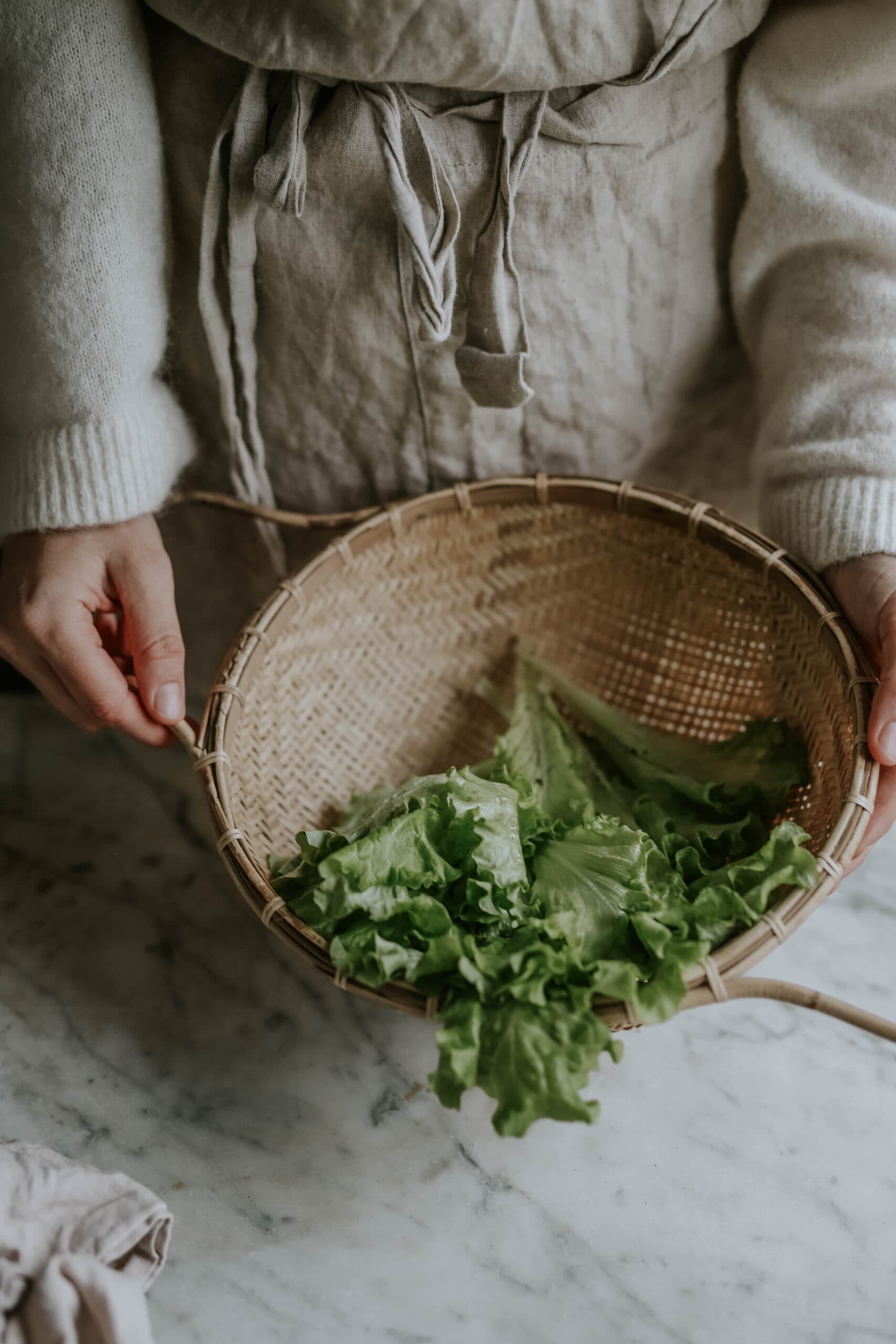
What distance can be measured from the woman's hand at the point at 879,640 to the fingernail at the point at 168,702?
0.65 meters

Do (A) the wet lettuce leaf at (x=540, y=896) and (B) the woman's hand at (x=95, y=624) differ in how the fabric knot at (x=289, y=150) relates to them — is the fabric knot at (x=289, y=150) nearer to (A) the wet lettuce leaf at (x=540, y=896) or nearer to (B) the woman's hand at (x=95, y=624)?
(B) the woman's hand at (x=95, y=624)

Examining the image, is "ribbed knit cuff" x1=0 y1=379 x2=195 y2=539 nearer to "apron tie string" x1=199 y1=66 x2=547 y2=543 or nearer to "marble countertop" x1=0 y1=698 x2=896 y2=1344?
"apron tie string" x1=199 y1=66 x2=547 y2=543

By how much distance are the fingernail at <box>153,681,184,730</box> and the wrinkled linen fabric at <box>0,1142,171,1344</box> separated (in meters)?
0.41

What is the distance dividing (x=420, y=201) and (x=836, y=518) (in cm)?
51

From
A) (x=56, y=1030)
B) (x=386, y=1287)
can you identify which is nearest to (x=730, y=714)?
(x=386, y=1287)

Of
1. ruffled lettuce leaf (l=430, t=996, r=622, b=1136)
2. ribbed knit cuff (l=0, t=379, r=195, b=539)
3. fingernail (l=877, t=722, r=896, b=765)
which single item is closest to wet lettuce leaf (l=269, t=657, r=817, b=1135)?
ruffled lettuce leaf (l=430, t=996, r=622, b=1136)

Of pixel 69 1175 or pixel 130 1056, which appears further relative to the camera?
pixel 130 1056

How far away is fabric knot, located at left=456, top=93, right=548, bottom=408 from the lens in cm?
95

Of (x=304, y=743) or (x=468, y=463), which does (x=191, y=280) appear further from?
(x=304, y=743)

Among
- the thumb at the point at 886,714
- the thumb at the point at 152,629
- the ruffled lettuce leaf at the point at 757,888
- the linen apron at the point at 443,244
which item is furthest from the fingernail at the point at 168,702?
the thumb at the point at 886,714

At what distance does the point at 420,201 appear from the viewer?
0.99m

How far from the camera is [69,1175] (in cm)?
89

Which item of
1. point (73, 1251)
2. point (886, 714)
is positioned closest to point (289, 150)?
point (886, 714)

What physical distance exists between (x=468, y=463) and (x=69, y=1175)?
841mm
